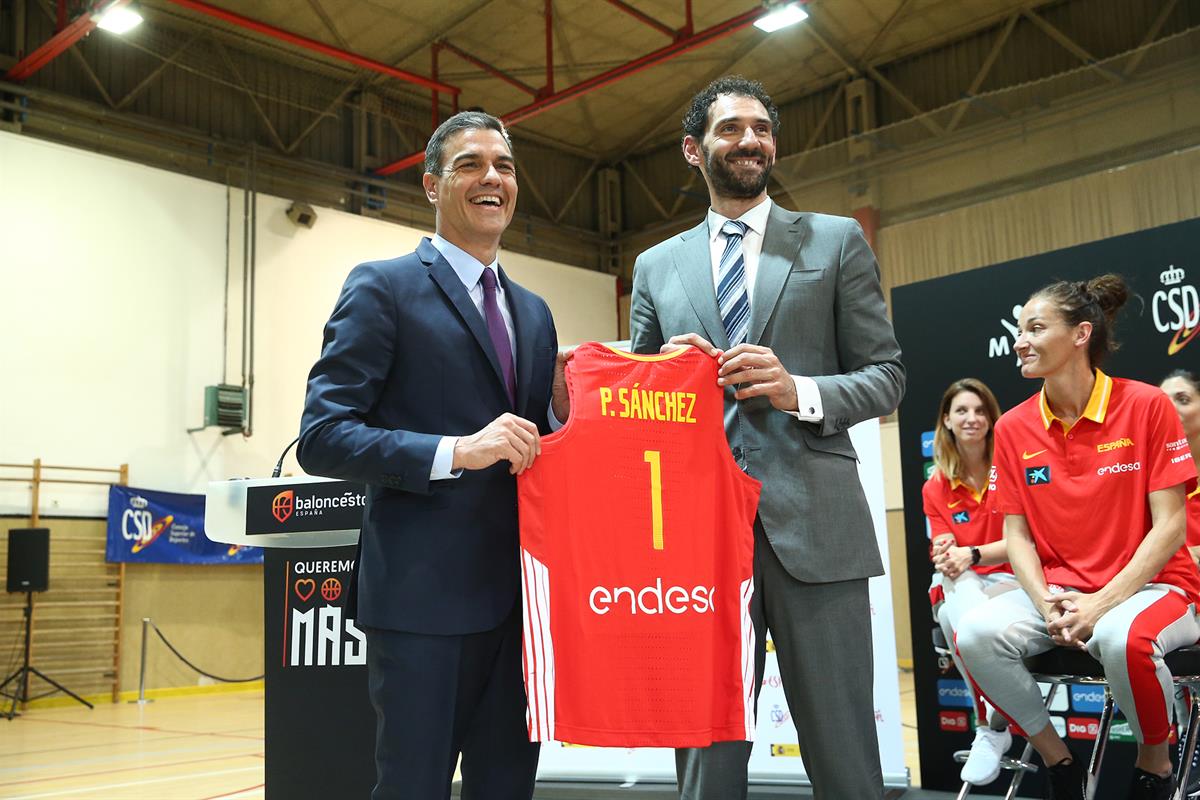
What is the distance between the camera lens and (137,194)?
10719 mm

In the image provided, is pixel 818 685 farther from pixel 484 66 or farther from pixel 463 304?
pixel 484 66

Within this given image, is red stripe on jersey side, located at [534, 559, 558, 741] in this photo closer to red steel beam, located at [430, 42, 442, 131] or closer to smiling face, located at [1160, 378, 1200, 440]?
smiling face, located at [1160, 378, 1200, 440]

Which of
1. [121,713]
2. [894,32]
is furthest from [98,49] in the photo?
[894,32]

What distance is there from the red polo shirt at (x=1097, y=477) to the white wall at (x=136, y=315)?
931 centimetres

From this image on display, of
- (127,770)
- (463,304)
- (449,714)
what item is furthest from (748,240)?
(127,770)

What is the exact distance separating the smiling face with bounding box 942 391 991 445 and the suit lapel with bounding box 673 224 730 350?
2501mm

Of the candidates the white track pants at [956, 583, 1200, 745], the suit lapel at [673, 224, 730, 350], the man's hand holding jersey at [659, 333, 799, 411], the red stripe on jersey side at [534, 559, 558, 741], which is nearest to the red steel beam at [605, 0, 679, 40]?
the white track pants at [956, 583, 1200, 745]

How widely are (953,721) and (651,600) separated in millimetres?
3095

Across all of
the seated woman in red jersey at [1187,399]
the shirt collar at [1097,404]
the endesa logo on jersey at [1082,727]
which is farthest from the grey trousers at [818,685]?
the endesa logo on jersey at [1082,727]

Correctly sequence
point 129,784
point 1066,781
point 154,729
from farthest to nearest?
point 154,729 → point 129,784 → point 1066,781

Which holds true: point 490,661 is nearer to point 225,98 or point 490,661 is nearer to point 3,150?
point 3,150

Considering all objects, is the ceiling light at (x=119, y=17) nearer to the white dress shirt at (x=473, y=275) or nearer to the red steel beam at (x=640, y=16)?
the red steel beam at (x=640, y=16)

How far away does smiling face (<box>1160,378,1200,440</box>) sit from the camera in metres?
3.87

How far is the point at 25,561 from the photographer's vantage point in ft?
30.2
